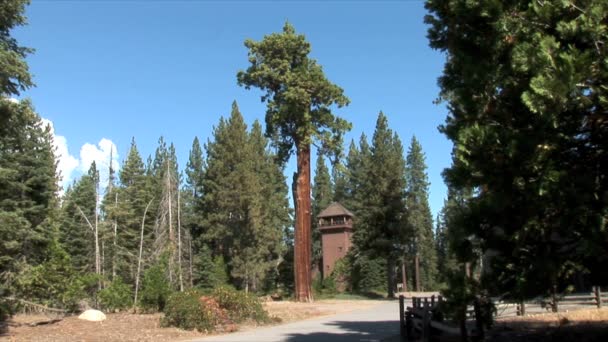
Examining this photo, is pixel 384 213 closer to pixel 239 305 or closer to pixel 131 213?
pixel 131 213

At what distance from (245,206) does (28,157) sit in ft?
72.2

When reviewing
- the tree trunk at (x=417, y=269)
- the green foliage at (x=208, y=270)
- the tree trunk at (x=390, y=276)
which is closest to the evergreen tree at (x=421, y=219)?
the tree trunk at (x=417, y=269)

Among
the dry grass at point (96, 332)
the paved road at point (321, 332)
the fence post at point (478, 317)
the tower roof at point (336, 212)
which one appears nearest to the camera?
the fence post at point (478, 317)

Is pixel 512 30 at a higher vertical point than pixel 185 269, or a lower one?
higher

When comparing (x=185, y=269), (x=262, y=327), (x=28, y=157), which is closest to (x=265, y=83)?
(x=28, y=157)

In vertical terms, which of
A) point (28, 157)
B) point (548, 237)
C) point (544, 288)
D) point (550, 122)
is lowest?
point (544, 288)

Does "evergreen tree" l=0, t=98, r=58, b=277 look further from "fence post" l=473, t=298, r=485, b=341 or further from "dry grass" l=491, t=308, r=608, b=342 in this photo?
"fence post" l=473, t=298, r=485, b=341

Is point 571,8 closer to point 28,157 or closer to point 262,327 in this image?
point 262,327

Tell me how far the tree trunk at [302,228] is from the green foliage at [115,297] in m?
11.4

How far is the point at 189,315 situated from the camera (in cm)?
1786

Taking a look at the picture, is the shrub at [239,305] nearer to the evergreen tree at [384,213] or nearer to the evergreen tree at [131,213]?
the evergreen tree at [131,213]

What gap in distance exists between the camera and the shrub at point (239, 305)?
19609mm

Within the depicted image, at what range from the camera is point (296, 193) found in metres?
34.6

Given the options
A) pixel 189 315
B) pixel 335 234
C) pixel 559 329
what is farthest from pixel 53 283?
pixel 335 234
